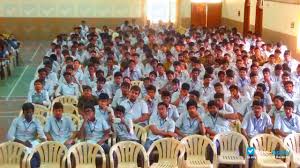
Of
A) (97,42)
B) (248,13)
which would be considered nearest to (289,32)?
(248,13)

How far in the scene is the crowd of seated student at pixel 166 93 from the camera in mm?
7410

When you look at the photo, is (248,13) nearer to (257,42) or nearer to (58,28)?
(257,42)

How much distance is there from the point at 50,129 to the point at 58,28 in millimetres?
17753

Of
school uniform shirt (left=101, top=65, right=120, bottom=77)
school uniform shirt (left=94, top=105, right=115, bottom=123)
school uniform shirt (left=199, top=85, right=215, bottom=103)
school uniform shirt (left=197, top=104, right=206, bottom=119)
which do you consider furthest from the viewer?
school uniform shirt (left=101, top=65, right=120, bottom=77)

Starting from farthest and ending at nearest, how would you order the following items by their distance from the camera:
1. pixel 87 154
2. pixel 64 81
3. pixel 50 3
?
pixel 50 3
pixel 64 81
pixel 87 154

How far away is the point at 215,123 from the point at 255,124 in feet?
1.98

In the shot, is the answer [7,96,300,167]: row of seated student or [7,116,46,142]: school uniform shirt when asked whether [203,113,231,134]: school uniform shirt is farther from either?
[7,116,46,142]: school uniform shirt

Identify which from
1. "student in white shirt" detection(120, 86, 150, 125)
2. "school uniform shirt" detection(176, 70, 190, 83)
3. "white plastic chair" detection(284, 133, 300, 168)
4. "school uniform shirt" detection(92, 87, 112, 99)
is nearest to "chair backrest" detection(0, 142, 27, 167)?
"student in white shirt" detection(120, 86, 150, 125)

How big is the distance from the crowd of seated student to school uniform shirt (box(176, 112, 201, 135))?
10mm

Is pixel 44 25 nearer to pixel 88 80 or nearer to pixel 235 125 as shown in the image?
pixel 88 80

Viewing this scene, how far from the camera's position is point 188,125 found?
7.56 meters

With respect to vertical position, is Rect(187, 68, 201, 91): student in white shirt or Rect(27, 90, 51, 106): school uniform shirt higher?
Rect(187, 68, 201, 91): student in white shirt

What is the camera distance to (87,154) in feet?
22.0

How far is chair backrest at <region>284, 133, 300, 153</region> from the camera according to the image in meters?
7.05
